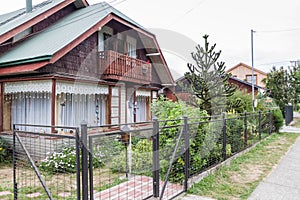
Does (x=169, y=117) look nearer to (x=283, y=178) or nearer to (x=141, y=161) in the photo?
(x=141, y=161)

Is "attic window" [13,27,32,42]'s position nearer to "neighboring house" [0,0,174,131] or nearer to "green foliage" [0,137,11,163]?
"neighboring house" [0,0,174,131]

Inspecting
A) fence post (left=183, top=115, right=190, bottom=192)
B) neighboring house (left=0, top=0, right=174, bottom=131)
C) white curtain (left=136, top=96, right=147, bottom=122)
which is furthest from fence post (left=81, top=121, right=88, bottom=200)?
white curtain (left=136, top=96, right=147, bottom=122)

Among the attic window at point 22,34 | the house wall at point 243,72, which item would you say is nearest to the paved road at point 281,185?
the attic window at point 22,34

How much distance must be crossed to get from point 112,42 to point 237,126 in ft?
20.8

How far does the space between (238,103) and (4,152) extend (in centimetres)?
892

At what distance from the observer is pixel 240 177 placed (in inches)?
220

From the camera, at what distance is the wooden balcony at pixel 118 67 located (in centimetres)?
918

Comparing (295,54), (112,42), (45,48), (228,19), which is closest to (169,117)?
(45,48)

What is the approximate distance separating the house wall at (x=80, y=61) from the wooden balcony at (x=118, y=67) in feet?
1.02

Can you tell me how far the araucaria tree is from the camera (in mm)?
9125

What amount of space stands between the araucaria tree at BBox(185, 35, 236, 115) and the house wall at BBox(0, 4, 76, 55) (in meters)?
5.90

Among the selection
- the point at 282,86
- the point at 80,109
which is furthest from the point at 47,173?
the point at 282,86

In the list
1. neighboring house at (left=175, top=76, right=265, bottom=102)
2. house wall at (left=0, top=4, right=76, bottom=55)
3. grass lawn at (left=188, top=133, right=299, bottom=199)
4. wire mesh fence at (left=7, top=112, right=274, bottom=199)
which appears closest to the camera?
wire mesh fence at (left=7, top=112, right=274, bottom=199)

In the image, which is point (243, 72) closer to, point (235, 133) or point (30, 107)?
point (235, 133)
